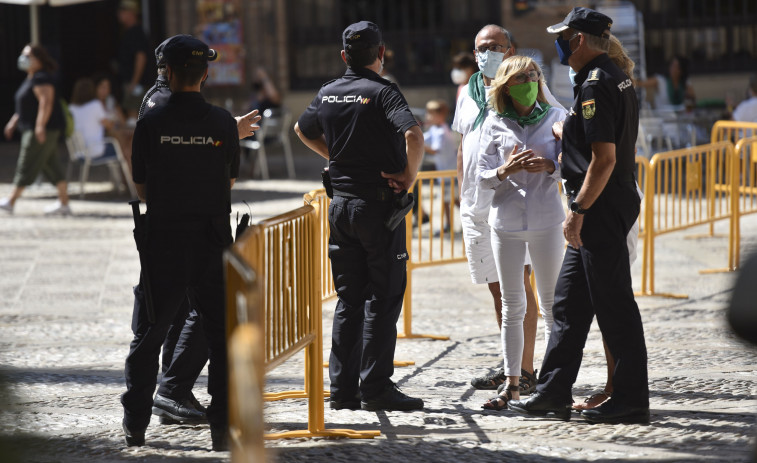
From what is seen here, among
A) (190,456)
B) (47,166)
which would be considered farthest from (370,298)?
(47,166)

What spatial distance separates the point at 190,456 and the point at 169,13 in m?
17.2

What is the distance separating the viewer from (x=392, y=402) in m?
5.31

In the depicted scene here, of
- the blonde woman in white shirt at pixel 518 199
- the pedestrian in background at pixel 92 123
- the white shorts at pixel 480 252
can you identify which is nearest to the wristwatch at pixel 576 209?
the blonde woman in white shirt at pixel 518 199

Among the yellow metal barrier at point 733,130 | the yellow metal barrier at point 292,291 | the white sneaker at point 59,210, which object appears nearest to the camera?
the yellow metal barrier at point 292,291

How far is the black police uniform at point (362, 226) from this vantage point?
5.18 m

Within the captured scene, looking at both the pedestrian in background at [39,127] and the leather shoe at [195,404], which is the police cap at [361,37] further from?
the pedestrian in background at [39,127]

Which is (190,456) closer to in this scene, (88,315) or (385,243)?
(385,243)

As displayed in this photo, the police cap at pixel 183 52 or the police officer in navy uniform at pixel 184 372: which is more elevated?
the police cap at pixel 183 52

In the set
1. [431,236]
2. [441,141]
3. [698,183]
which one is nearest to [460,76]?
[441,141]

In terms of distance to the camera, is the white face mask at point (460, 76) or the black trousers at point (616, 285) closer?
the black trousers at point (616, 285)

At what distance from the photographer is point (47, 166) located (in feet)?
42.3

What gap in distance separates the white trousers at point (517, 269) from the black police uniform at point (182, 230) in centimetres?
142

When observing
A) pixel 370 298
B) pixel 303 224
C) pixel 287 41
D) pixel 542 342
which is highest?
pixel 287 41

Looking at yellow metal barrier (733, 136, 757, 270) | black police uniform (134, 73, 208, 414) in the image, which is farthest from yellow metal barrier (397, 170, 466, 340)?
yellow metal barrier (733, 136, 757, 270)
